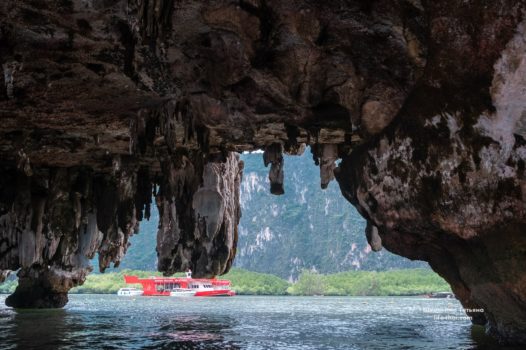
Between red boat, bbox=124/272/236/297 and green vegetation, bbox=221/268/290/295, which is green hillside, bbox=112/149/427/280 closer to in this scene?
green vegetation, bbox=221/268/290/295

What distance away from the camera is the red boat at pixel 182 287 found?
104312mm

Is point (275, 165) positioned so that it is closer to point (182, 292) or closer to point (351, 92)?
point (351, 92)

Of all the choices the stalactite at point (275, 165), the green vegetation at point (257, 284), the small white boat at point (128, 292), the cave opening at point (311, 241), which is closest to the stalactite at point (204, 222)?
the stalactite at point (275, 165)

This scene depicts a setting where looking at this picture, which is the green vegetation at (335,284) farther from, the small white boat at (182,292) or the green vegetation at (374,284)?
the small white boat at (182,292)

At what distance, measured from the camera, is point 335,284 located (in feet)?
398

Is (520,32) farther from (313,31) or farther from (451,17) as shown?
(313,31)

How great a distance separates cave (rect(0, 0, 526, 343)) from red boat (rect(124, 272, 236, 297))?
91.8m

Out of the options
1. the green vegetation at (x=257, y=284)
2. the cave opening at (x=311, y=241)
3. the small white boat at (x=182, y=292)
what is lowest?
the green vegetation at (x=257, y=284)

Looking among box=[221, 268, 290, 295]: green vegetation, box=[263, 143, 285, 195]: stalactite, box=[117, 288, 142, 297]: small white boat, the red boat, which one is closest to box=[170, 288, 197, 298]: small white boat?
the red boat

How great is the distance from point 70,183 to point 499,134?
58.5 ft

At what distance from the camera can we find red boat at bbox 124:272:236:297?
104 metres

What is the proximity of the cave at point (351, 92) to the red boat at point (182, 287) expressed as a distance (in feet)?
301

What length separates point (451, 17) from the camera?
9273mm

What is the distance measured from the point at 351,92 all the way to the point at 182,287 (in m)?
102
